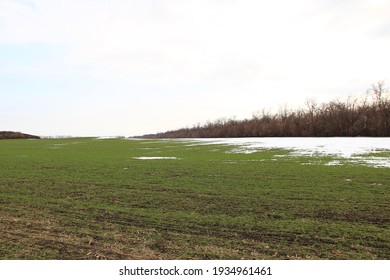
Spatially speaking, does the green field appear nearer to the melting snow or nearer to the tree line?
the melting snow

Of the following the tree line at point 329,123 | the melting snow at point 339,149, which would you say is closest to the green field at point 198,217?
the melting snow at point 339,149

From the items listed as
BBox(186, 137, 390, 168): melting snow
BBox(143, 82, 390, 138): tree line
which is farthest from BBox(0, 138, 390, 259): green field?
BBox(143, 82, 390, 138): tree line

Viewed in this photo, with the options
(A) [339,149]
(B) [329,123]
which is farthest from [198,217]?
(B) [329,123]

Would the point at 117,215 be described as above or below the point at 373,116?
below

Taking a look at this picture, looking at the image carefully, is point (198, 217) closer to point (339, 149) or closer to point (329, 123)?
point (339, 149)

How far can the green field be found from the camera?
235 inches

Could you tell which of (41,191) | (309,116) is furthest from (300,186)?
(309,116)

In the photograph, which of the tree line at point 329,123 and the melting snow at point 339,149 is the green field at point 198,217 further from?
the tree line at point 329,123

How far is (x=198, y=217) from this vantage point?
26.3ft

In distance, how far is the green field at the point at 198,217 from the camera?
5.97 meters

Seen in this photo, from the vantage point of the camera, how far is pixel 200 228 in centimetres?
719

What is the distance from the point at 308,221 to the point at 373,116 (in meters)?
69.9
